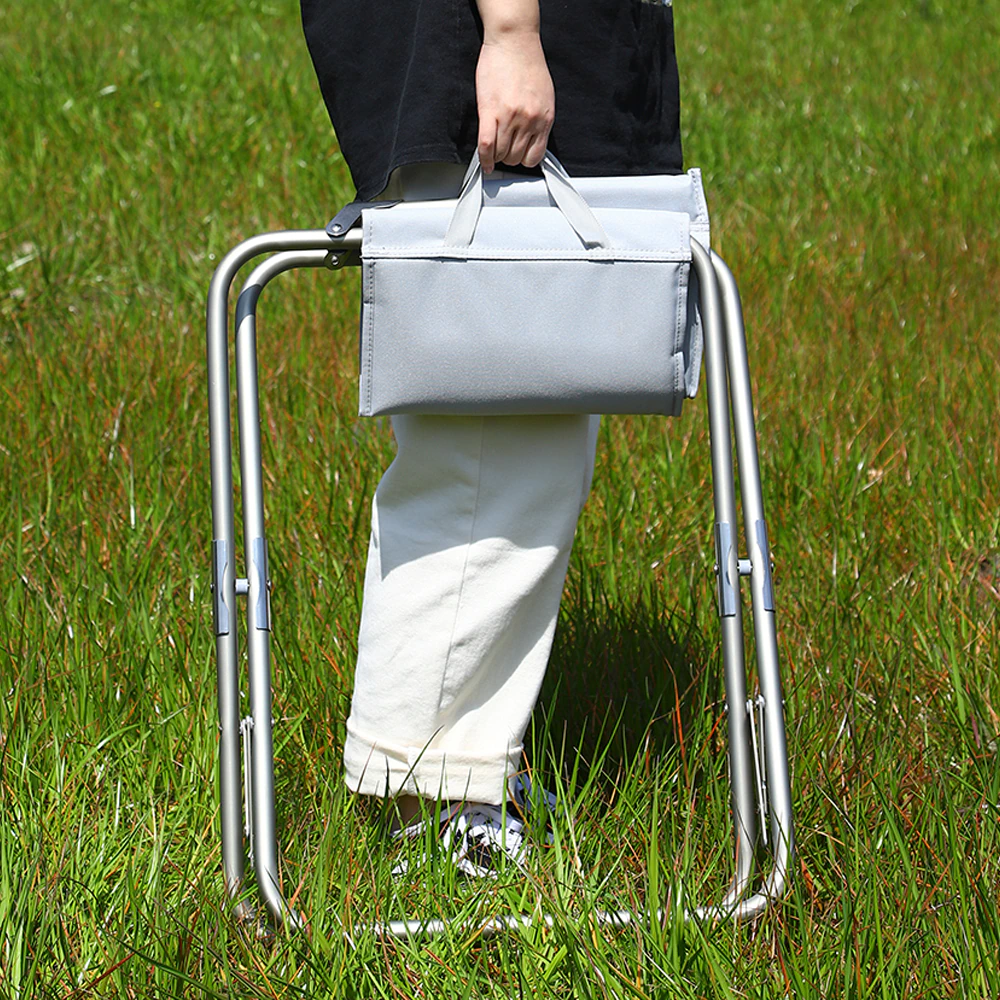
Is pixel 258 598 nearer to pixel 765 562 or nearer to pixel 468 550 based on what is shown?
pixel 468 550

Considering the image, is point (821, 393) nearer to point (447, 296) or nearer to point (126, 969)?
point (447, 296)

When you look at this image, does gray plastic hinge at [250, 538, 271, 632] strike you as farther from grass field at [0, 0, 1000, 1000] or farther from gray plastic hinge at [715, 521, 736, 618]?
gray plastic hinge at [715, 521, 736, 618]

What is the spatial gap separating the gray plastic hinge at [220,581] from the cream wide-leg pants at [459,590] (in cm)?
20

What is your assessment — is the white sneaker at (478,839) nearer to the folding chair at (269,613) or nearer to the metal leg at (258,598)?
the folding chair at (269,613)

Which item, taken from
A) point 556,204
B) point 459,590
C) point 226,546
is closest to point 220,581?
point 226,546

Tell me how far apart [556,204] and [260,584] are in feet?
1.86

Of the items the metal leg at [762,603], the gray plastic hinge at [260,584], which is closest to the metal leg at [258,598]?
the gray plastic hinge at [260,584]

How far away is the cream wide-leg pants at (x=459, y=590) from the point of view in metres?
1.58

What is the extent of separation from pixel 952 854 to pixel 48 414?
2.10 m

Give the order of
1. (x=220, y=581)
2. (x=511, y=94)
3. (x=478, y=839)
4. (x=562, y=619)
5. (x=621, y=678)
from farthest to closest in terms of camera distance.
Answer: (x=562, y=619) → (x=621, y=678) → (x=478, y=839) → (x=220, y=581) → (x=511, y=94)

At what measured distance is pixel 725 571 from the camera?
5.18ft

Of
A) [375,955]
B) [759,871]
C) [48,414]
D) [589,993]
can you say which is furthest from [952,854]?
[48,414]

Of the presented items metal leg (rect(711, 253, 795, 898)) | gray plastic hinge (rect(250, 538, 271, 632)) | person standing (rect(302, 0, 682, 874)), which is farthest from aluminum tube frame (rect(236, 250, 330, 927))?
metal leg (rect(711, 253, 795, 898))

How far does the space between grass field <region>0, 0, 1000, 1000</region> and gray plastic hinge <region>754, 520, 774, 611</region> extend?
27 cm
